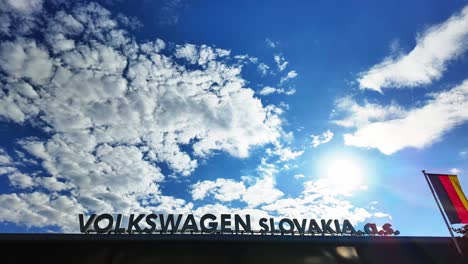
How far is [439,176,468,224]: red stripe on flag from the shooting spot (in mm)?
15419

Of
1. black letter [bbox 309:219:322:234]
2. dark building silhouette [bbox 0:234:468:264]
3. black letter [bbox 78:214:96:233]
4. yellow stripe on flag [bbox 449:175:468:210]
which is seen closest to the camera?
dark building silhouette [bbox 0:234:468:264]

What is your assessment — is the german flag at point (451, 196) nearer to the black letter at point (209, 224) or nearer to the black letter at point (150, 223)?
the black letter at point (209, 224)

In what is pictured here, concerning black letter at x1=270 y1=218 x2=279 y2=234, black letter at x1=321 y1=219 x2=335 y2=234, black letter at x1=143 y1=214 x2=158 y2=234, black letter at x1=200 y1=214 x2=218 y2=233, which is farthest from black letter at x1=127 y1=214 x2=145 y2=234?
black letter at x1=321 y1=219 x2=335 y2=234

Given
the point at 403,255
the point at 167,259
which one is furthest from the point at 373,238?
the point at 167,259

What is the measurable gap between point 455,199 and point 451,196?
0.72 feet

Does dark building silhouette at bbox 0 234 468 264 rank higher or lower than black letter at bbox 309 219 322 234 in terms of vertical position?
lower

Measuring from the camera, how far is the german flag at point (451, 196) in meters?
15.4

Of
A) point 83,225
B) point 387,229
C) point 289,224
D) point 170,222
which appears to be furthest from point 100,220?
point 387,229

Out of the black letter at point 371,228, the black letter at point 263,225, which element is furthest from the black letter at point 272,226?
the black letter at point 371,228

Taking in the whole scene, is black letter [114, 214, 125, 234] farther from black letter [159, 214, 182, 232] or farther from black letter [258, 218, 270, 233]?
black letter [258, 218, 270, 233]

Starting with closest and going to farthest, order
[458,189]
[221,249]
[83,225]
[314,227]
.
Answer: [221,249]
[458,189]
[83,225]
[314,227]

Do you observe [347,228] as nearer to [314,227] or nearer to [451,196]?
[314,227]

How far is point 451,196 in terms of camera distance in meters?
15.8

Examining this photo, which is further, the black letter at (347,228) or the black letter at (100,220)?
the black letter at (347,228)
